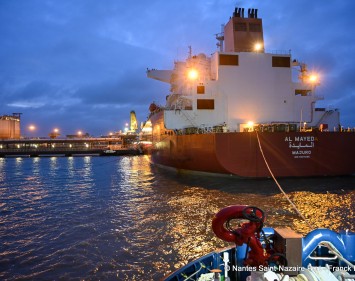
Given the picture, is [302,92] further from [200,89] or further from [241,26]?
[200,89]

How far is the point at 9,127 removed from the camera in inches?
3472

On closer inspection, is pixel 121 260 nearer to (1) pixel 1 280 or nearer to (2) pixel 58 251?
(2) pixel 58 251

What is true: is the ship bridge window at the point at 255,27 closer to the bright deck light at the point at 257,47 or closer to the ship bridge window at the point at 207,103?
the bright deck light at the point at 257,47

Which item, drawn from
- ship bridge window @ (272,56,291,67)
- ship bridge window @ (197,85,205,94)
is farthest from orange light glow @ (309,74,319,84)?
ship bridge window @ (197,85,205,94)

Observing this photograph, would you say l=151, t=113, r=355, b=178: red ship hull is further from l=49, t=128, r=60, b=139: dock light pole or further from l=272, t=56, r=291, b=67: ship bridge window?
l=49, t=128, r=60, b=139: dock light pole

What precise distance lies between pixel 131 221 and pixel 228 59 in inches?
612

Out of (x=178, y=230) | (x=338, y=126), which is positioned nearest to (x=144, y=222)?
(x=178, y=230)

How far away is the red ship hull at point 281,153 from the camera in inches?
701

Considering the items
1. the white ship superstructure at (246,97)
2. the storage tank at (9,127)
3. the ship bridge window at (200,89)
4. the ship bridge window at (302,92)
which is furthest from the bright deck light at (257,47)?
the storage tank at (9,127)

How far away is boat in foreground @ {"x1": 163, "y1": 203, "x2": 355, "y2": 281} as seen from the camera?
3883mm

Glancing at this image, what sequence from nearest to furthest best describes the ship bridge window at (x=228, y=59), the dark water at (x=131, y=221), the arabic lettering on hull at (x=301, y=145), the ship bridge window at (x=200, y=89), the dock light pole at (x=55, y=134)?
1. the dark water at (x=131, y=221)
2. the arabic lettering on hull at (x=301, y=145)
3. the ship bridge window at (x=228, y=59)
4. the ship bridge window at (x=200, y=89)
5. the dock light pole at (x=55, y=134)

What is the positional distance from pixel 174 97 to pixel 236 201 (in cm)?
1682

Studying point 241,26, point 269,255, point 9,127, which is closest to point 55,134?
point 9,127

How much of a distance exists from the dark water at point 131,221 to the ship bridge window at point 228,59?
8.75 metres
